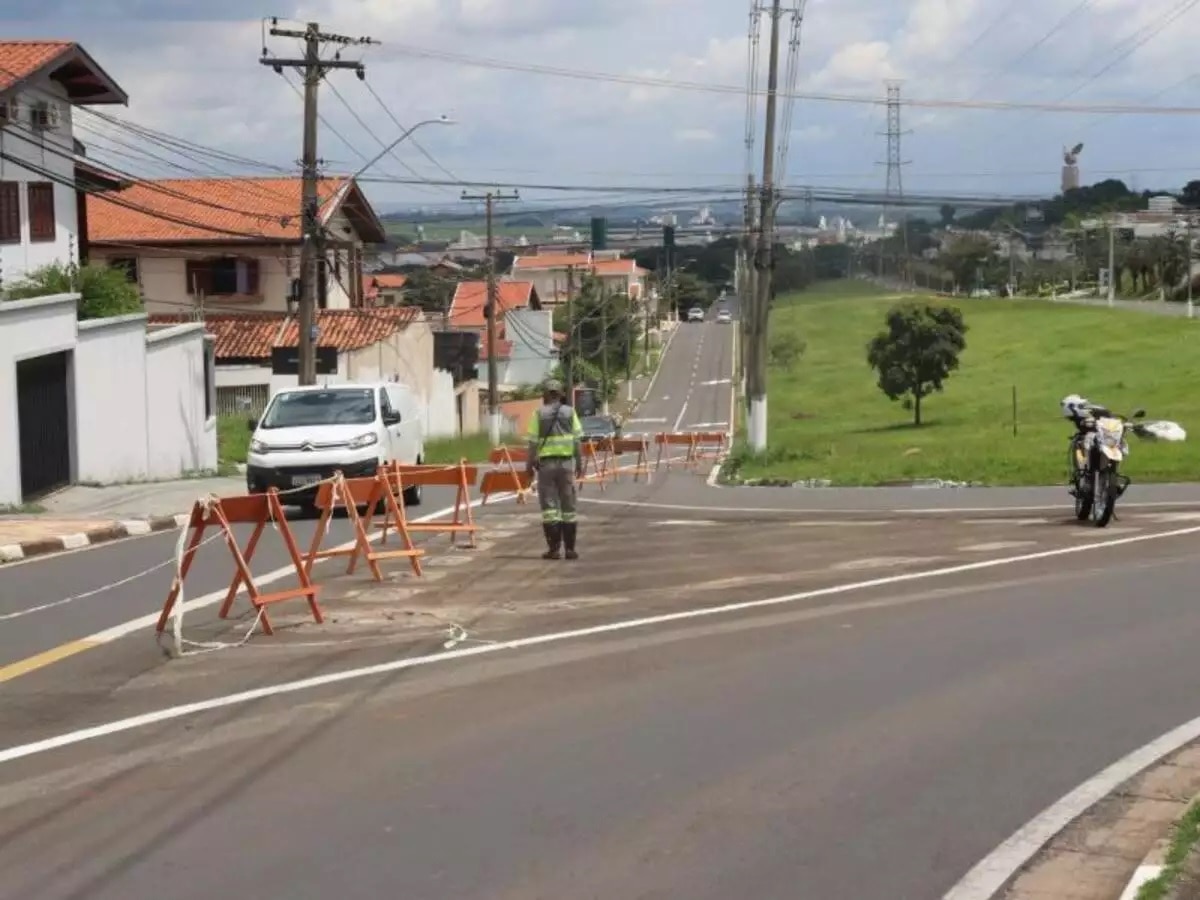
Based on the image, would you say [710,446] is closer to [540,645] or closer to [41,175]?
[41,175]

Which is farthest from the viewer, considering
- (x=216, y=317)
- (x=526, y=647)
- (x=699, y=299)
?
(x=699, y=299)

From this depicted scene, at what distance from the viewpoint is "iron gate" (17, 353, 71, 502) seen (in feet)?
80.3

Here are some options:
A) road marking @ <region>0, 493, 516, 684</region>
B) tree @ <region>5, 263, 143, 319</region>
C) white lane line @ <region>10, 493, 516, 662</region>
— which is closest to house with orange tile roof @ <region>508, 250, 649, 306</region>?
tree @ <region>5, 263, 143, 319</region>

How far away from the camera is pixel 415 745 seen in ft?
27.0

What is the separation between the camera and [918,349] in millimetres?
65000

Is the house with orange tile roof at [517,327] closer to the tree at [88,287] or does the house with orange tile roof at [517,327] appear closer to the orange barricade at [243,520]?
the tree at [88,287]

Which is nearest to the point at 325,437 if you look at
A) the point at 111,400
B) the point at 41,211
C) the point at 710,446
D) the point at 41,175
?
the point at 111,400

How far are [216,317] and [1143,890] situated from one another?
2033 inches

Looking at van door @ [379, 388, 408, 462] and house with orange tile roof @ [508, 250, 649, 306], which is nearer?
van door @ [379, 388, 408, 462]

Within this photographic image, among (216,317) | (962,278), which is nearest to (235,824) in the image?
(216,317)

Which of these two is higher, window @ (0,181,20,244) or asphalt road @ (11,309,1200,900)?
window @ (0,181,20,244)

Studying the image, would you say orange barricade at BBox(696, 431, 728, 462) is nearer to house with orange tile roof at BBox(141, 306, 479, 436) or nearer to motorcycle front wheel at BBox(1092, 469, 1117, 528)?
house with orange tile roof at BBox(141, 306, 479, 436)

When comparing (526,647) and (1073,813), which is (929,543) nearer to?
(526,647)

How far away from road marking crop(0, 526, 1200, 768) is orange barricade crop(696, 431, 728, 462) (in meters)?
26.9
